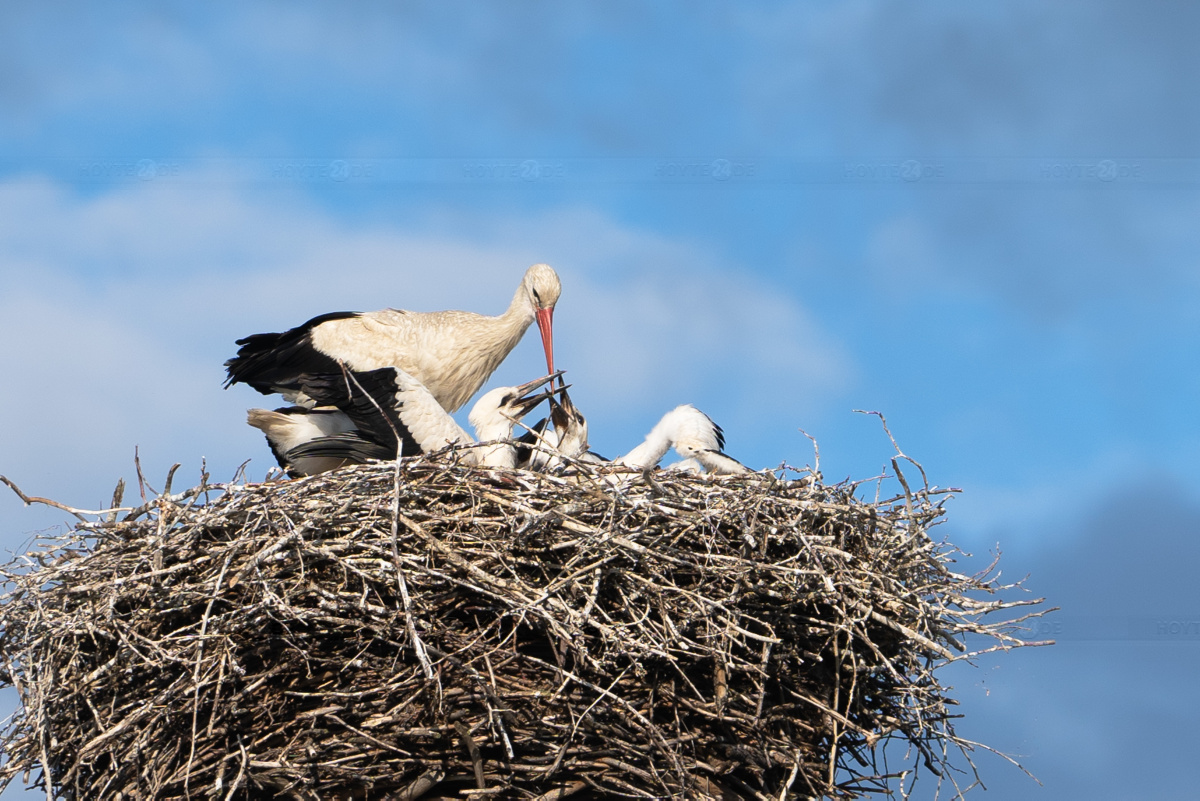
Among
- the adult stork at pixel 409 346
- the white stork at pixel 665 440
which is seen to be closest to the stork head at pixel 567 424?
the white stork at pixel 665 440

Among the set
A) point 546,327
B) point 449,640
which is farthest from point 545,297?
point 449,640

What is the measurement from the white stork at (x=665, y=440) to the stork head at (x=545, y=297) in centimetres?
108

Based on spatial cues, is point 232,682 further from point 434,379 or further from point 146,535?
point 434,379

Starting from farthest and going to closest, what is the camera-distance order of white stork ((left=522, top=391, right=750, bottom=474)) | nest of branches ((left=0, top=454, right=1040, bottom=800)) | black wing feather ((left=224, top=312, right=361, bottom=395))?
black wing feather ((left=224, top=312, right=361, bottom=395)), white stork ((left=522, top=391, right=750, bottom=474)), nest of branches ((left=0, top=454, right=1040, bottom=800))

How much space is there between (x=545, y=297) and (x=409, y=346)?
80cm

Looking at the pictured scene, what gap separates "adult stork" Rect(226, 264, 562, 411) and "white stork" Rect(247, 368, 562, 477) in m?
0.18

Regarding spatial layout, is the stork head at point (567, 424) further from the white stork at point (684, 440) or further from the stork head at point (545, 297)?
the stork head at point (545, 297)

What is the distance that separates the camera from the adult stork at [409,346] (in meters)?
6.43

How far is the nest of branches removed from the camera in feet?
13.8

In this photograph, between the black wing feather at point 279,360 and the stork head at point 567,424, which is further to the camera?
the black wing feather at point 279,360

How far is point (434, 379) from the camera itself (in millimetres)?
6664

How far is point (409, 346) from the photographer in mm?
6605

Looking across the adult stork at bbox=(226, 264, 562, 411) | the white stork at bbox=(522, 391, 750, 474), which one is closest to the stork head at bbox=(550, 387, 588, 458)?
the white stork at bbox=(522, 391, 750, 474)

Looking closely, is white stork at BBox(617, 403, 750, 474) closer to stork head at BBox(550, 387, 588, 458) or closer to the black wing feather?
stork head at BBox(550, 387, 588, 458)
